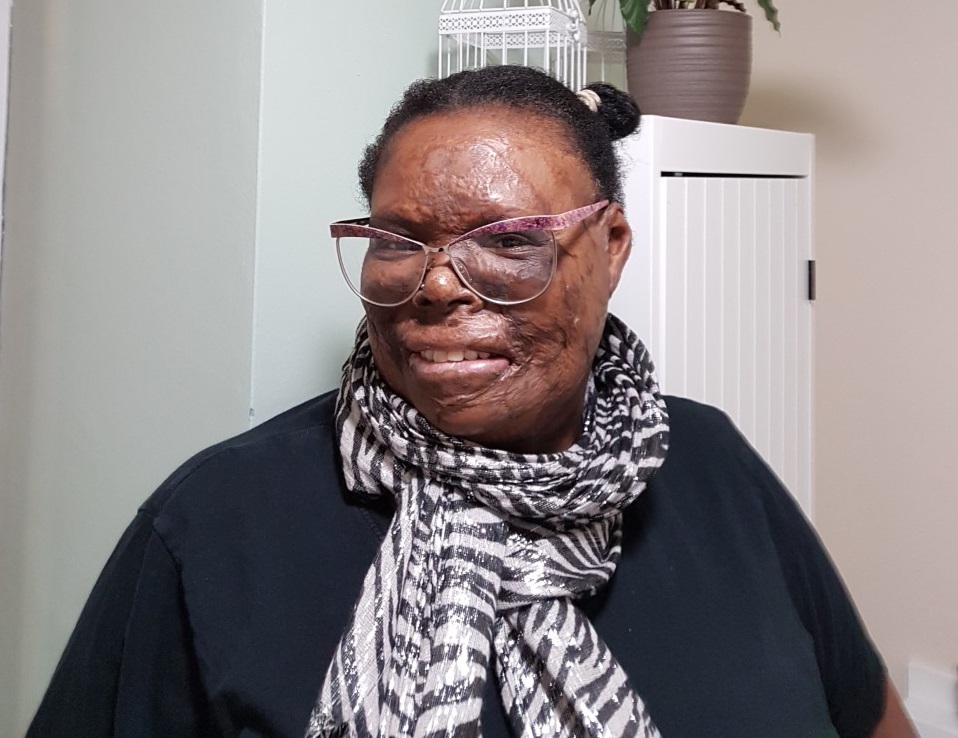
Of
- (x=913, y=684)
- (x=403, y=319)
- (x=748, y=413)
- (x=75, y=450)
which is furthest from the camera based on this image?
(x=913, y=684)

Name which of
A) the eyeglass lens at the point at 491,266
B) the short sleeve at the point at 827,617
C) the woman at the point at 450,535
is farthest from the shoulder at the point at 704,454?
the eyeglass lens at the point at 491,266

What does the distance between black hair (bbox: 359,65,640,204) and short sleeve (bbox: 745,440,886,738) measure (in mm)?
422

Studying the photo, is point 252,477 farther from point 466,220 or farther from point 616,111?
point 616,111

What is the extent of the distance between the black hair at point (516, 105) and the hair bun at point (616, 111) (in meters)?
0.05

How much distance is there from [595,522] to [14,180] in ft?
3.14

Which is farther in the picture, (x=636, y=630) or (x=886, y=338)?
(x=886, y=338)

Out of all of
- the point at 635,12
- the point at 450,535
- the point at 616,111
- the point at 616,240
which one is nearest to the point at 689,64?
the point at 635,12

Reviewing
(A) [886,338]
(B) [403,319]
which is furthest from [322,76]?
(A) [886,338]

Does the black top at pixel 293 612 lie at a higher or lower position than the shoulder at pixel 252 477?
lower

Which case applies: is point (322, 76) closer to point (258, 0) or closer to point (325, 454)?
point (258, 0)

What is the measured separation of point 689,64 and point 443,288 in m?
0.79

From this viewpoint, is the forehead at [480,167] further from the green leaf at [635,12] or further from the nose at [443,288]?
the green leaf at [635,12]

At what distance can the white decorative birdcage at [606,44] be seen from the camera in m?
1.69

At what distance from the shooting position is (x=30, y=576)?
1.49 meters
